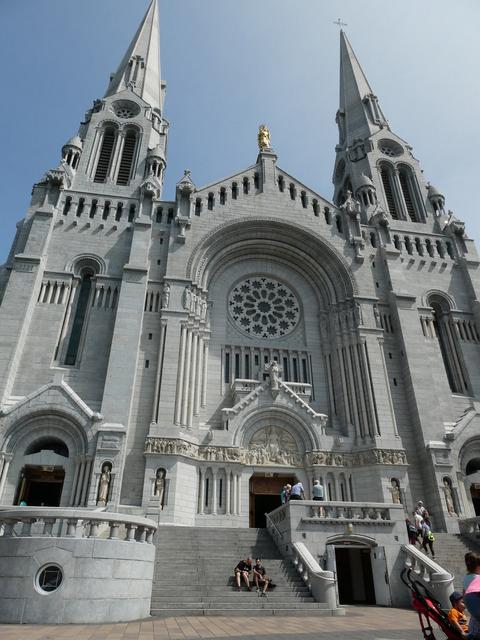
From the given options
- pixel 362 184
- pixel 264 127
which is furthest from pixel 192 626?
pixel 264 127

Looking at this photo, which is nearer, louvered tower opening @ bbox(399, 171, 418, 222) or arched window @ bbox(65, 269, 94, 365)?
arched window @ bbox(65, 269, 94, 365)

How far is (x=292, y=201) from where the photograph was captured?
2920cm

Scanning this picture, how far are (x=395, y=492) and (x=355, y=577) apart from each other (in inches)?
202

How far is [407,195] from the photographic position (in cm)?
3372

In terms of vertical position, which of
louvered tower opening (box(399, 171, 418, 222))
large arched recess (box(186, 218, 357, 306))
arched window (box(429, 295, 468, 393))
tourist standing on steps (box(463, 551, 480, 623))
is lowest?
tourist standing on steps (box(463, 551, 480, 623))

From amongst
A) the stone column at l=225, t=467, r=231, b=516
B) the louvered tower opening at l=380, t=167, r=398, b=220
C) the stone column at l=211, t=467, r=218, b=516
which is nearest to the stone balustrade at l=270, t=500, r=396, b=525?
the stone column at l=225, t=467, r=231, b=516

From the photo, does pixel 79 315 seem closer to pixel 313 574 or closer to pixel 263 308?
pixel 263 308

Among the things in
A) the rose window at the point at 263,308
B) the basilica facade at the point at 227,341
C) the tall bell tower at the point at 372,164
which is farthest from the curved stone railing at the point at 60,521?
the tall bell tower at the point at 372,164

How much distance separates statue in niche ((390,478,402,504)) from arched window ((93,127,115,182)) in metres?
25.6

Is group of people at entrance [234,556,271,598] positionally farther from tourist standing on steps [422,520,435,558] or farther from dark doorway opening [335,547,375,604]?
tourist standing on steps [422,520,435,558]

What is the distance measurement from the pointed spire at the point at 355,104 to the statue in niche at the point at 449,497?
2841 cm

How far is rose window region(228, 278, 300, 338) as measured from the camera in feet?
86.4

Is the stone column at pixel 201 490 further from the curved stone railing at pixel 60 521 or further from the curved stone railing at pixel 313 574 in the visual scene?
the curved stone railing at pixel 60 521

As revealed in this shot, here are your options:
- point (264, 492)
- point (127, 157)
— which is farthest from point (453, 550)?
point (127, 157)
